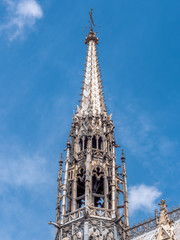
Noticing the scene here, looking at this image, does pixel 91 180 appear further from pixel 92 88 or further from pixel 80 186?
pixel 92 88

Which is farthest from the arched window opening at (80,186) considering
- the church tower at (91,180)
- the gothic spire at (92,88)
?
the gothic spire at (92,88)

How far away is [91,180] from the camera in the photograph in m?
31.7

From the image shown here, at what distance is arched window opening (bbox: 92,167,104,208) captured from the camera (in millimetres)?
32219

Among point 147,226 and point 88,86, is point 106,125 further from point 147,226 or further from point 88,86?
point 147,226

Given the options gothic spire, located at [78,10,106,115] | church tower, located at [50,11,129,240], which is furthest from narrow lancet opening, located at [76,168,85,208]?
gothic spire, located at [78,10,106,115]

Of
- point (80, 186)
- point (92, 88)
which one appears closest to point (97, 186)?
point (80, 186)

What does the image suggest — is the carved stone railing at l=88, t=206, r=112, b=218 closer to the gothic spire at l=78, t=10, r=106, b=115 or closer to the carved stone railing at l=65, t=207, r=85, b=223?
the carved stone railing at l=65, t=207, r=85, b=223

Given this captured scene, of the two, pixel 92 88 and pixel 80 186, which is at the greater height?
pixel 92 88

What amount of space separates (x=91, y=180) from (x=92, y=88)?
1023 cm

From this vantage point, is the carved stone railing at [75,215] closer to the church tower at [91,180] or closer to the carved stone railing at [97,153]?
the church tower at [91,180]

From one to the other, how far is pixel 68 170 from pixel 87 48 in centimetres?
1586

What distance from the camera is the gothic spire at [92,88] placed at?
123 ft

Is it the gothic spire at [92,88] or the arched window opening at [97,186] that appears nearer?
the arched window opening at [97,186]

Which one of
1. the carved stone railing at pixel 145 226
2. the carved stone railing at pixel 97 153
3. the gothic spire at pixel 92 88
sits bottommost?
the carved stone railing at pixel 145 226
